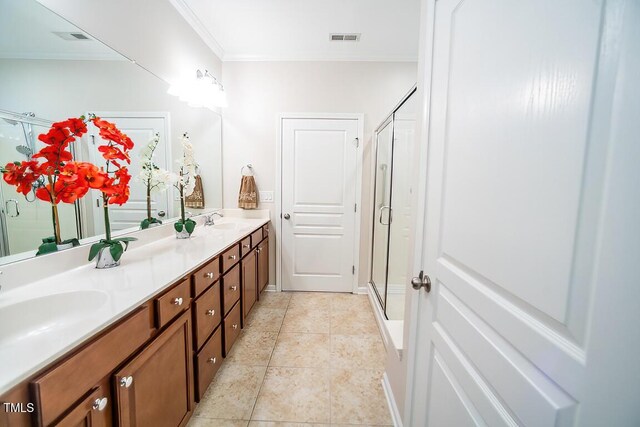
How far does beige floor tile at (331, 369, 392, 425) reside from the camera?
1.41 metres

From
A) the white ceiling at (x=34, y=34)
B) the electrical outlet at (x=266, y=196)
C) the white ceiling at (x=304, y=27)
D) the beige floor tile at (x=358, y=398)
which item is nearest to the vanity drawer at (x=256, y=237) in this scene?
the electrical outlet at (x=266, y=196)

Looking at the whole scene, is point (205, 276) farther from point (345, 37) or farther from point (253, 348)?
point (345, 37)

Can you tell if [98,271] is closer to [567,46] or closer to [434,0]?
[567,46]

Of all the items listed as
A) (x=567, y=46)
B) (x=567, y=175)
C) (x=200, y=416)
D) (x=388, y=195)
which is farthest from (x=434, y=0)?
(x=200, y=416)

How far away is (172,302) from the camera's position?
1093mm

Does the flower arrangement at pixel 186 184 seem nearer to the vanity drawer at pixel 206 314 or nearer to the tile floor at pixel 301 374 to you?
the vanity drawer at pixel 206 314

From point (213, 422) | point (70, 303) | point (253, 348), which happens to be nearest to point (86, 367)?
point (70, 303)

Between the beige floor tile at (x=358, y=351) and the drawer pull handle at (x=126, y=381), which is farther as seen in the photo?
the beige floor tile at (x=358, y=351)

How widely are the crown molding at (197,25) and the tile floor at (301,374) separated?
106 inches

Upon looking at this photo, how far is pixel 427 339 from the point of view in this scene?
986 millimetres

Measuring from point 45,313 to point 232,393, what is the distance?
3.58ft

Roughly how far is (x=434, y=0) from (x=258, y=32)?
6.29ft

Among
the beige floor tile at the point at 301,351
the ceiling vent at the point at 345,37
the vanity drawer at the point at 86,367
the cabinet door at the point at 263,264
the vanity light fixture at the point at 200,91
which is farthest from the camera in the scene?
the cabinet door at the point at 263,264

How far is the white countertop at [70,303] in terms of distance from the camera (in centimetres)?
61
